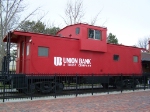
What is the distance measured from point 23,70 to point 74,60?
10.1ft

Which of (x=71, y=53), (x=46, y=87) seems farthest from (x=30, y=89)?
(x=71, y=53)

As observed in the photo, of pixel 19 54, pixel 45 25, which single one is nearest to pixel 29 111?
pixel 19 54

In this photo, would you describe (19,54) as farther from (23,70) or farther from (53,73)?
(53,73)

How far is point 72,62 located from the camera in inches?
468

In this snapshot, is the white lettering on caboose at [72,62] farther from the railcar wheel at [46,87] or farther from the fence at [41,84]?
the railcar wheel at [46,87]

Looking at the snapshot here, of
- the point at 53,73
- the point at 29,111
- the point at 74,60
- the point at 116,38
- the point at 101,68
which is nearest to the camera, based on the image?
the point at 29,111

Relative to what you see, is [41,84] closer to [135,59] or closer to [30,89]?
[30,89]

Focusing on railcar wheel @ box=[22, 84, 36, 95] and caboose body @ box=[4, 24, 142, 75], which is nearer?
railcar wheel @ box=[22, 84, 36, 95]

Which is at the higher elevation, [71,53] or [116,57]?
[71,53]

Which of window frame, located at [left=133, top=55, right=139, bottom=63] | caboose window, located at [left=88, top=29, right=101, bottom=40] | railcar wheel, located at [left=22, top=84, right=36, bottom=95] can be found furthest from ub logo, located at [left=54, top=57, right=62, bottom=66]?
window frame, located at [left=133, top=55, right=139, bottom=63]

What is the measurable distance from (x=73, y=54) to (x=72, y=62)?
501 mm

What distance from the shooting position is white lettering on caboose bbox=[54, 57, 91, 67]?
450 inches

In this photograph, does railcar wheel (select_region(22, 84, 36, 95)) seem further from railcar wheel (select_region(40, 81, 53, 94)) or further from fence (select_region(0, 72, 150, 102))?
railcar wheel (select_region(40, 81, 53, 94))

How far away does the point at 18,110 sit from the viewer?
6.99 m
